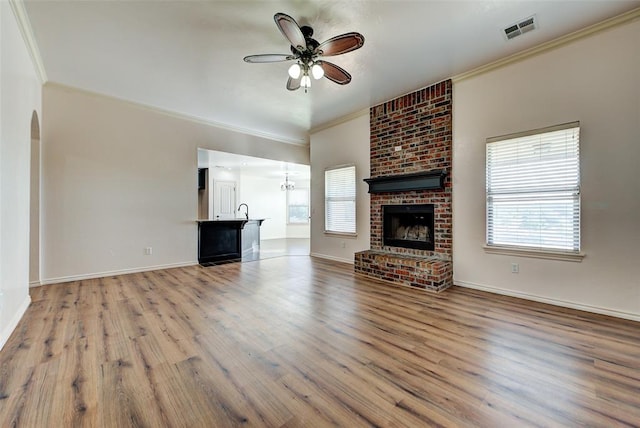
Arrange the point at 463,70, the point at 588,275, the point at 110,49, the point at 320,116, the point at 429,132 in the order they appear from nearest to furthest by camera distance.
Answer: the point at 588,275
the point at 110,49
the point at 463,70
the point at 429,132
the point at 320,116

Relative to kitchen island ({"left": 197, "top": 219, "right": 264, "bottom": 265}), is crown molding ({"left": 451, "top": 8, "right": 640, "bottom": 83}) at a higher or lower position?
higher

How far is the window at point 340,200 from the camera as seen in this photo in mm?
5516

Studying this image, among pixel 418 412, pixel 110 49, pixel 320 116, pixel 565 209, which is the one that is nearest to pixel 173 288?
pixel 110 49

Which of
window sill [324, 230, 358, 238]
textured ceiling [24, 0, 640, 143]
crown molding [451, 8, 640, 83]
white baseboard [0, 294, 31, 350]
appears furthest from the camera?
window sill [324, 230, 358, 238]

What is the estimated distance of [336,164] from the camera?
5824 millimetres

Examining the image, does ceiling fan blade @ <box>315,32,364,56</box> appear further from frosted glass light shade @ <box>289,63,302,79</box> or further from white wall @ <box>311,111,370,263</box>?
white wall @ <box>311,111,370,263</box>

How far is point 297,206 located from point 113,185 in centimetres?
744

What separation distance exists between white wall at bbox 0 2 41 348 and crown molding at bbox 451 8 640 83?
494 centimetres

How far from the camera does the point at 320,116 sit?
5.45 meters

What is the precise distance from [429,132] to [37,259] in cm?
610

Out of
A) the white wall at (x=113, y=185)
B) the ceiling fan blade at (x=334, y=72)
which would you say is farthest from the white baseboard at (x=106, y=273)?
the ceiling fan blade at (x=334, y=72)

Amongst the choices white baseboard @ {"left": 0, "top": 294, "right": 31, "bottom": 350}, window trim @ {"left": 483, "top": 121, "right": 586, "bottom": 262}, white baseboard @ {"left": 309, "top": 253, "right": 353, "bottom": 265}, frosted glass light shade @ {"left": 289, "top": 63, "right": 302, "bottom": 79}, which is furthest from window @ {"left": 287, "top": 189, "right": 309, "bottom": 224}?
white baseboard @ {"left": 0, "top": 294, "right": 31, "bottom": 350}

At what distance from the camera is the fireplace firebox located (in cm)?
429

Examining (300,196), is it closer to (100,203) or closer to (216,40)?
(100,203)
